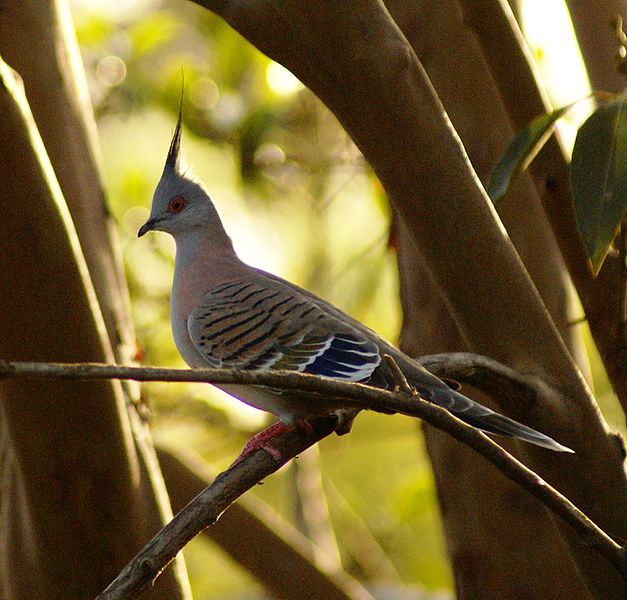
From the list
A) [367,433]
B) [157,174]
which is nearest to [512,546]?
[367,433]

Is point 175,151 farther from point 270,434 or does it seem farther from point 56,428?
point 56,428

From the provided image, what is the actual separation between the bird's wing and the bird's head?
0.43 metres

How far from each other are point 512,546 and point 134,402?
1042 mm

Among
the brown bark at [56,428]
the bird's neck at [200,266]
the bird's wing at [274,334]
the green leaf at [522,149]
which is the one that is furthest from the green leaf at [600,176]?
the bird's neck at [200,266]

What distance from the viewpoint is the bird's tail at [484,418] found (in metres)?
1.87

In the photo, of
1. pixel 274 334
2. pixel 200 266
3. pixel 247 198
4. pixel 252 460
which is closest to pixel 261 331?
pixel 274 334

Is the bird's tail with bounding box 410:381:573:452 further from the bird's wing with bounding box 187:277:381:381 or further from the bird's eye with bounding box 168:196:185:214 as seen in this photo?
the bird's eye with bounding box 168:196:185:214

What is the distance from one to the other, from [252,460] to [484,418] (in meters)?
0.58

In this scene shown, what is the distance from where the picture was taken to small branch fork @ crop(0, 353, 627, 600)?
1157 millimetres

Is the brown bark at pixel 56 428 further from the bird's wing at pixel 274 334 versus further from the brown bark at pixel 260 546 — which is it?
the brown bark at pixel 260 546

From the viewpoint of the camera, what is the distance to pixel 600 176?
186 cm

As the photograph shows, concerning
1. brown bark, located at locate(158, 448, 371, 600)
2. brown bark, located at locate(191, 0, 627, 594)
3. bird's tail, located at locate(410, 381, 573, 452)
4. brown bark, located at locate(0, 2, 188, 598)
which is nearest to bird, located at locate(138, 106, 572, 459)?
bird's tail, located at locate(410, 381, 573, 452)

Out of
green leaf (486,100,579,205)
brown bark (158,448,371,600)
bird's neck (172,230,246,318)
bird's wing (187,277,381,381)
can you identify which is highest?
green leaf (486,100,579,205)

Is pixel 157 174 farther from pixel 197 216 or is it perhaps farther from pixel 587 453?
pixel 587 453
